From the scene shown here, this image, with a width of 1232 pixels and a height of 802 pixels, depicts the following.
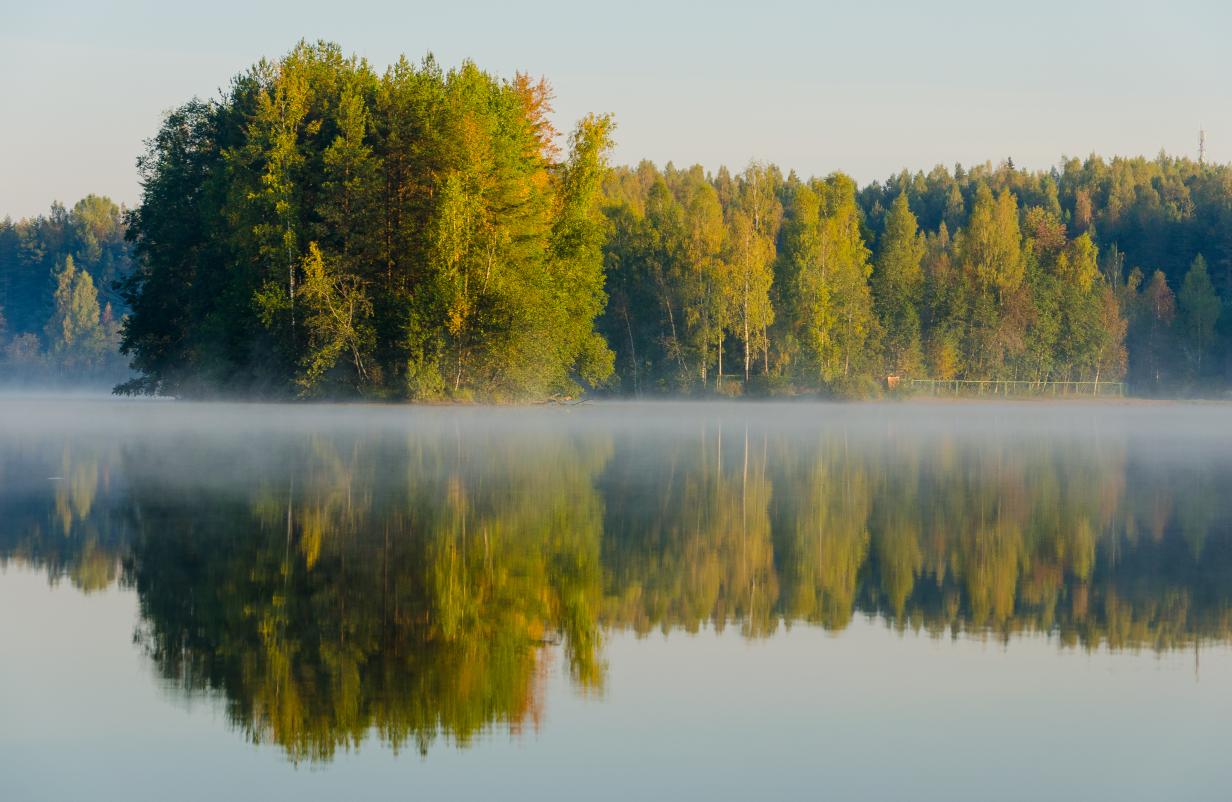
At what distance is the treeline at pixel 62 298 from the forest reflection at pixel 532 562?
126859mm

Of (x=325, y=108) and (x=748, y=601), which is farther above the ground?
(x=325, y=108)

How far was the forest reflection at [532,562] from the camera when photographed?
32.3ft

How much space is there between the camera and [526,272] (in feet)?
202

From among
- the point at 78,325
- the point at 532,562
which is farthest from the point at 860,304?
the point at 78,325

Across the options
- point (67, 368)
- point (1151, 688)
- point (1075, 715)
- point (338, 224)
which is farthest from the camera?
point (67, 368)

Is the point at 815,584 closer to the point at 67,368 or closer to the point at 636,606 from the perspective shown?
the point at 636,606

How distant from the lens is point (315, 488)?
23344 mm

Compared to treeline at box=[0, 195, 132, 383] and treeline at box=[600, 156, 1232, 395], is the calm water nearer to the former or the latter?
treeline at box=[600, 156, 1232, 395]

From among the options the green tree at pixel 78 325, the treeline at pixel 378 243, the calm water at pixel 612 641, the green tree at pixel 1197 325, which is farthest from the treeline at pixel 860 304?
the calm water at pixel 612 641

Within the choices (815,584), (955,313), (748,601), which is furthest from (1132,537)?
(955,313)

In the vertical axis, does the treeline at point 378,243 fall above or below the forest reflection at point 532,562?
above

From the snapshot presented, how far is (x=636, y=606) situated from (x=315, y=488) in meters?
12.1

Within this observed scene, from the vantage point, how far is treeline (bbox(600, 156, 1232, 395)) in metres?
91.2

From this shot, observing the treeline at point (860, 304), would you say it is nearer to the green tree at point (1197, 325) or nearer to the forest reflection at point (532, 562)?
the green tree at point (1197, 325)
